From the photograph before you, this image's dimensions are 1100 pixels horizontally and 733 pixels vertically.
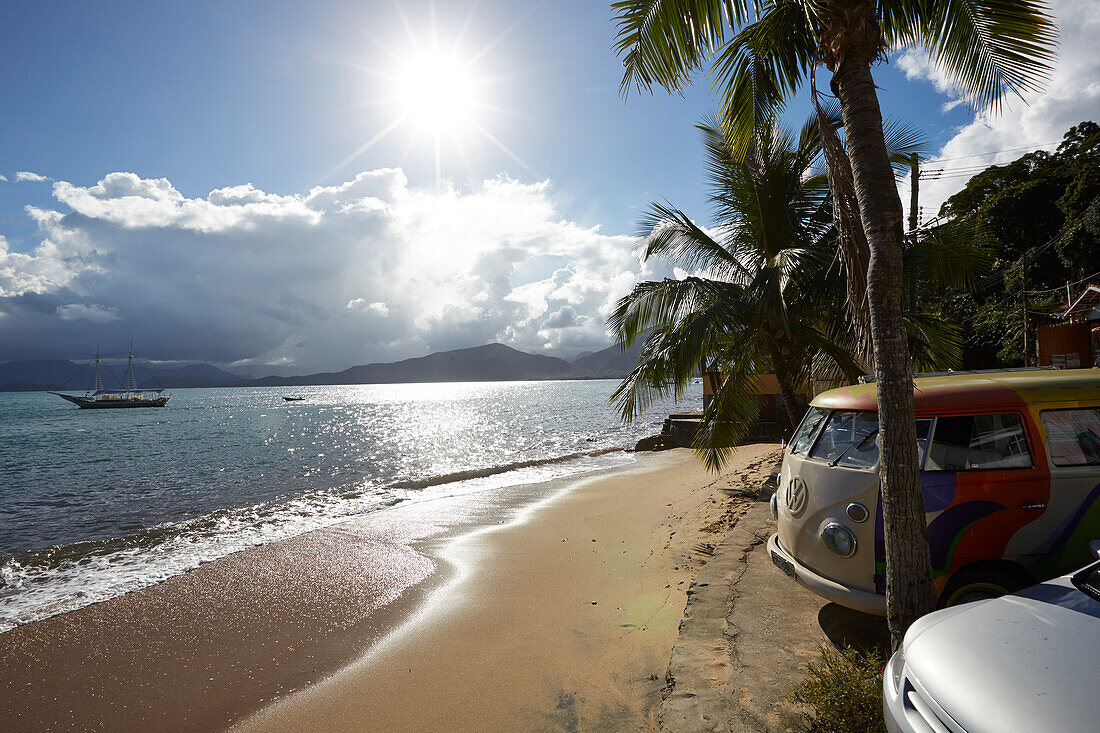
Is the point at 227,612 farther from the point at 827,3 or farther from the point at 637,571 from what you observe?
the point at 827,3

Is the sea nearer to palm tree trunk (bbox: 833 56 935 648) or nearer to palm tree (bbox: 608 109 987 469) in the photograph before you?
palm tree (bbox: 608 109 987 469)

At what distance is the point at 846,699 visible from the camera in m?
3.03

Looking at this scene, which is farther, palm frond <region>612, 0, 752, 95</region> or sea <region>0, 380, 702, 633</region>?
sea <region>0, 380, 702, 633</region>

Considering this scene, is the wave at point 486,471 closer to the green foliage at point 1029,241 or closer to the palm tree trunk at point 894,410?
the green foliage at point 1029,241

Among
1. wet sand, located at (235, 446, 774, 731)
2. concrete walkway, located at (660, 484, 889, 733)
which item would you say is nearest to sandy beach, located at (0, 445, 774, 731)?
wet sand, located at (235, 446, 774, 731)

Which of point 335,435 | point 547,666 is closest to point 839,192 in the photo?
point 547,666

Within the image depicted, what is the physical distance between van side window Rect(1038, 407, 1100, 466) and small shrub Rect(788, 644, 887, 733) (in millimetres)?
2290

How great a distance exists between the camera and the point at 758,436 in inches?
949

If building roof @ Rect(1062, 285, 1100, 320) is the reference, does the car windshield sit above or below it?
below

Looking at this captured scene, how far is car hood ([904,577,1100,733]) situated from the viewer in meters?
1.95

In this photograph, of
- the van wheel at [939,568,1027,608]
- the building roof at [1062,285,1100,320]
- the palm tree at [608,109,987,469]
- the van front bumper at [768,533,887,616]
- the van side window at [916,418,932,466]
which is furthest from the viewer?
the building roof at [1062,285,1100,320]

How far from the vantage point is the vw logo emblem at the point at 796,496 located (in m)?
4.73

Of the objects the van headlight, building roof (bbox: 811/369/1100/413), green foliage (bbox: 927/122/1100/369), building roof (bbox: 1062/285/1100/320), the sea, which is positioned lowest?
the sea

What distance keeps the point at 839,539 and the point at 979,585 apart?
0.92 meters
